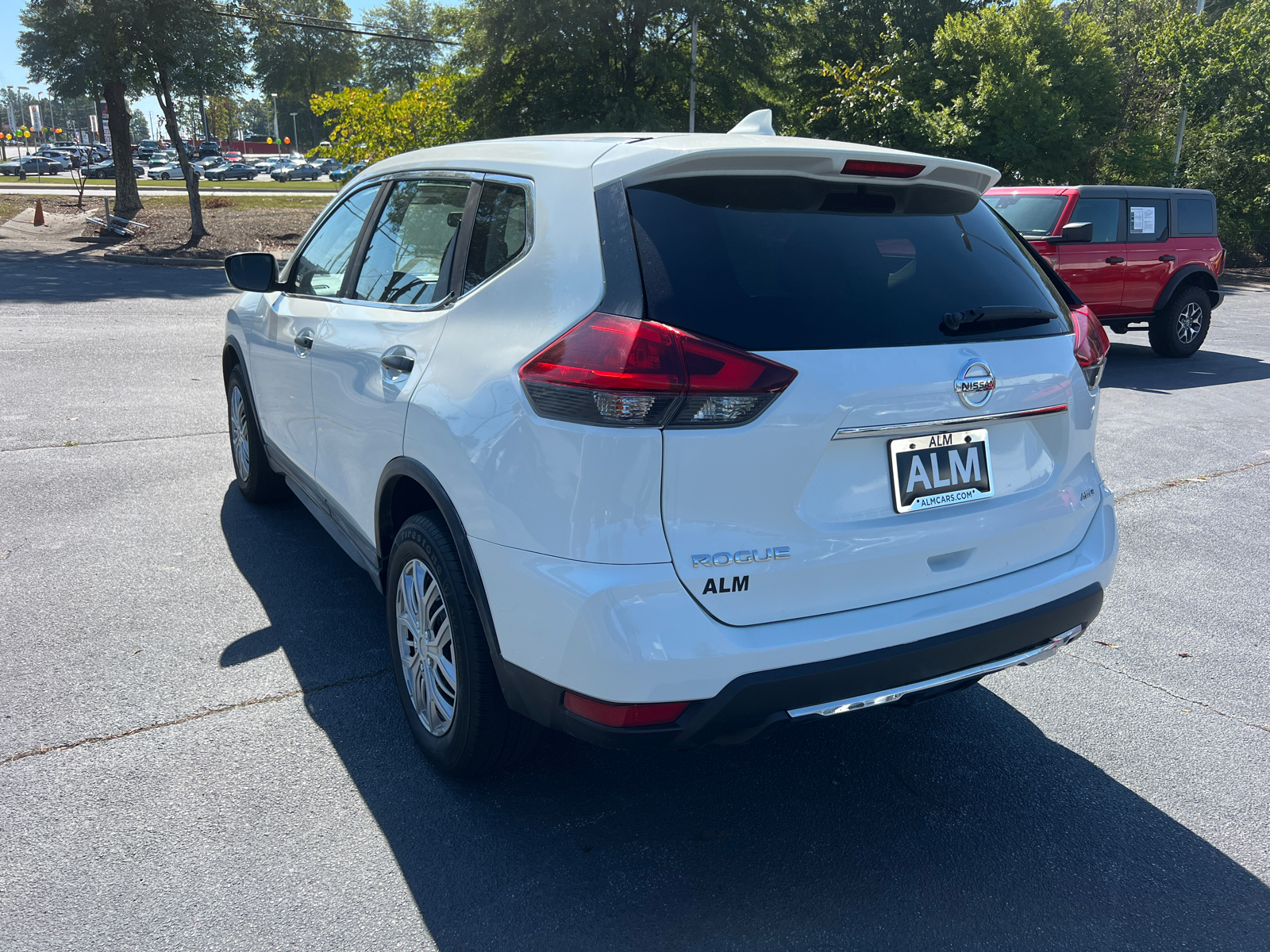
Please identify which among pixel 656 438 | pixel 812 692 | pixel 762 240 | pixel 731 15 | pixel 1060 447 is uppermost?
pixel 731 15

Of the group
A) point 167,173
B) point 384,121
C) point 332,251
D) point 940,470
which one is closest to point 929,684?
point 940,470

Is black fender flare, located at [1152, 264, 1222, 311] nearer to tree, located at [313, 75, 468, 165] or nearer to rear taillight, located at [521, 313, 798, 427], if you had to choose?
rear taillight, located at [521, 313, 798, 427]

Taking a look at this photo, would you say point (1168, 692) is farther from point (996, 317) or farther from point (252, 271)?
point (252, 271)

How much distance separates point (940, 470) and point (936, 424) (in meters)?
0.12

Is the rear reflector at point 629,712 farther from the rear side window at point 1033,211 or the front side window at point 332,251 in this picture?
the rear side window at point 1033,211

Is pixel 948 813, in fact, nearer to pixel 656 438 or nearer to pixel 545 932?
pixel 545 932

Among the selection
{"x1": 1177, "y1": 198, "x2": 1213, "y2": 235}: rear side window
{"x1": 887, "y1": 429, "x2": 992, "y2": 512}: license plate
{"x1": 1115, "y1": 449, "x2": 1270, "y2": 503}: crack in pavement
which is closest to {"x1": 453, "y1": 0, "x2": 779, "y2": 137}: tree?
{"x1": 1177, "y1": 198, "x2": 1213, "y2": 235}: rear side window

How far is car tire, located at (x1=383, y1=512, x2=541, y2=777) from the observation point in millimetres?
2617

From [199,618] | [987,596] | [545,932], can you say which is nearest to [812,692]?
[987,596]

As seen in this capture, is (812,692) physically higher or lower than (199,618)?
higher

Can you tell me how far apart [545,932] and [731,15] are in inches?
990

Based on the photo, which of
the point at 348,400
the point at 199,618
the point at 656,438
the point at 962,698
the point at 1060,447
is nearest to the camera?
the point at 656,438

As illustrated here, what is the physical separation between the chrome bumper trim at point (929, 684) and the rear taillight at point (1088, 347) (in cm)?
75

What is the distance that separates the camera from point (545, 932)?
2.35m
